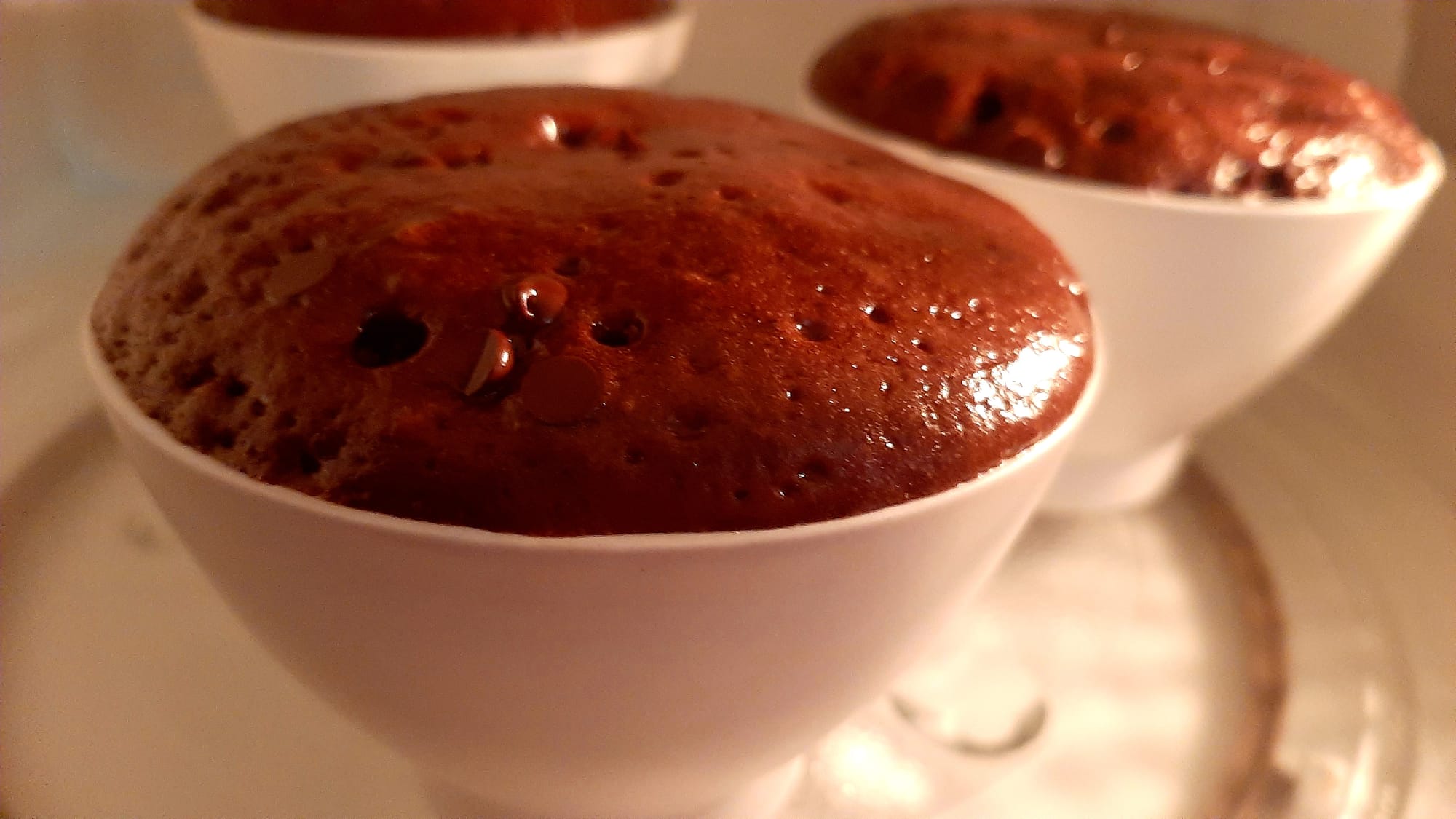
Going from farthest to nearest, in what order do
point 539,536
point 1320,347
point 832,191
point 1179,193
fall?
point 1320,347, point 1179,193, point 832,191, point 539,536

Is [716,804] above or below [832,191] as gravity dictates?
below

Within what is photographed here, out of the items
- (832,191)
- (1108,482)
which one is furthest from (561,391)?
(1108,482)

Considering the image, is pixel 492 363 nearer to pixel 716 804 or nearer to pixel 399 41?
pixel 716 804

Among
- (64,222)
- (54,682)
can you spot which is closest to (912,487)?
(54,682)

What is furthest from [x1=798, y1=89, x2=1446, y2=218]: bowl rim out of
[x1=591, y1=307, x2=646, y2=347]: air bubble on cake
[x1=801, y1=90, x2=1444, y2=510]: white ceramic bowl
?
[x1=591, y1=307, x2=646, y2=347]: air bubble on cake

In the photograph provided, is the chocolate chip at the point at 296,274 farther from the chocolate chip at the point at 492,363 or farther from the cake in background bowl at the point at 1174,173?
the cake in background bowl at the point at 1174,173

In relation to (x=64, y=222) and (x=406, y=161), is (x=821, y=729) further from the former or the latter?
(x=64, y=222)

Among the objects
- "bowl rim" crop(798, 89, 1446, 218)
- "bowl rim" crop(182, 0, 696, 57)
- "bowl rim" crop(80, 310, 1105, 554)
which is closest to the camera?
"bowl rim" crop(80, 310, 1105, 554)

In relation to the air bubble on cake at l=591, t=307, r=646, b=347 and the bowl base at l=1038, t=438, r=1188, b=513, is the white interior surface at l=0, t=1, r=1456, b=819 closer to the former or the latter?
the bowl base at l=1038, t=438, r=1188, b=513
